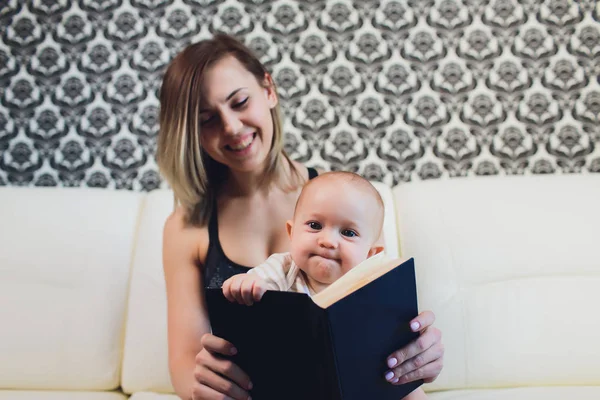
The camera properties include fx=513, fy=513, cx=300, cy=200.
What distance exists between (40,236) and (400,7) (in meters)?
1.57

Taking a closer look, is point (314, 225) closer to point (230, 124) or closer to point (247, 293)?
point (247, 293)

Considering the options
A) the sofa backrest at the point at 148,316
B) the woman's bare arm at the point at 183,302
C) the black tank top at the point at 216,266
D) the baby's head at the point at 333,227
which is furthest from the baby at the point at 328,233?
the sofa backrest at the point at 148,316

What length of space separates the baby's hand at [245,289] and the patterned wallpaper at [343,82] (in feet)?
3.96

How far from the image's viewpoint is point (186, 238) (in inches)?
55.2

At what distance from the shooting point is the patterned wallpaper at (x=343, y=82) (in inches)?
79.1

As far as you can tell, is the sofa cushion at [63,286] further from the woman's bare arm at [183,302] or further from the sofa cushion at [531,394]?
the sofa cushion at [531,394]

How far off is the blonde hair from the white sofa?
33 centimetres

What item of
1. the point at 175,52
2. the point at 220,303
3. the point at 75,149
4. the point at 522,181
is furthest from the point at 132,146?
the point at 522,181

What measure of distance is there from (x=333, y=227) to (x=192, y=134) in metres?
0.46

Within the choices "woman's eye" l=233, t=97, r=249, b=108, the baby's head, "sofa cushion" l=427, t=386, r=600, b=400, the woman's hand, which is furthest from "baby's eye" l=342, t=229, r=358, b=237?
"sofa cushion" l=427, t=386, r=600, b=400

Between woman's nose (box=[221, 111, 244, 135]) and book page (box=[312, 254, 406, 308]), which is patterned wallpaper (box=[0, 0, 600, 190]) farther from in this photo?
book page (box=[312, 254, 406, 308])

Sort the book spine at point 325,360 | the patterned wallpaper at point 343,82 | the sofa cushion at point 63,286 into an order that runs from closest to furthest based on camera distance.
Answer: the book spine at point 325,360, the sofa cushion at point 63,286, the patterned wallpaper at point 343,82

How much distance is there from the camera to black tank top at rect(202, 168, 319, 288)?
1.30m

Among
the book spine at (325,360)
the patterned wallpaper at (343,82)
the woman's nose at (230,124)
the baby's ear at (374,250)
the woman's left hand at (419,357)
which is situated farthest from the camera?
the patterned wallpaper at (343,82)
